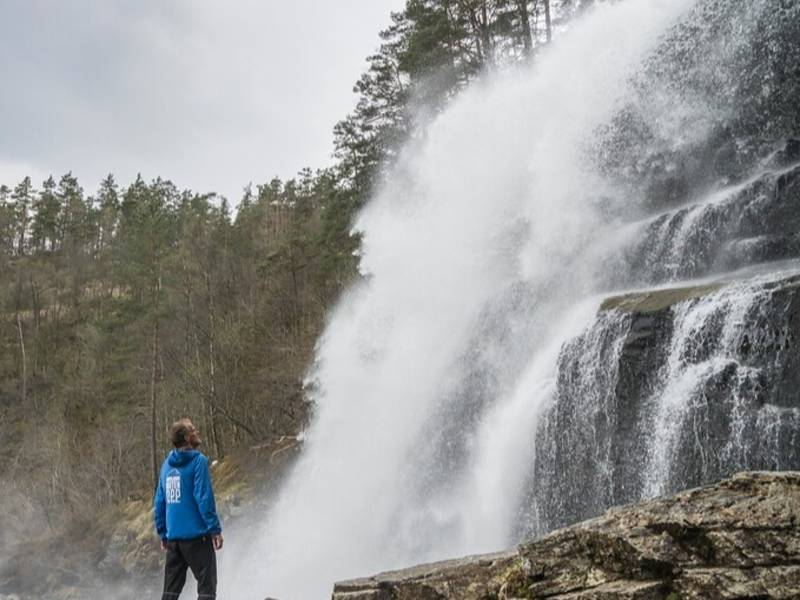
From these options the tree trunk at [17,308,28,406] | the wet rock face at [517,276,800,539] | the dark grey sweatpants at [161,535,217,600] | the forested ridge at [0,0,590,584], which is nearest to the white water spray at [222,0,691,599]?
the wet rock face at [517,276,800,539]

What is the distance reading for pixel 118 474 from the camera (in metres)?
35.2

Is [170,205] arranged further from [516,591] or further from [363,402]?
[516,591]

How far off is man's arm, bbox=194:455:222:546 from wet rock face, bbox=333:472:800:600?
2.06 m

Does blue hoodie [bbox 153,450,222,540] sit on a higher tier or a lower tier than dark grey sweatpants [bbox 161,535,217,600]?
higher

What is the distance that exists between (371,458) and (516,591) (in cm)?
1553

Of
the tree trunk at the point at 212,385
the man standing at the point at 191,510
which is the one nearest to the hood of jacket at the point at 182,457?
the man standing at the point at 191,510

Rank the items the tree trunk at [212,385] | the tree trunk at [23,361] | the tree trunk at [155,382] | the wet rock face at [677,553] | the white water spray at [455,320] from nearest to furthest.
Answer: the wet rock face at [677,553] → the white water spray at [455,320] → the tree trunk at [155,382] → the tree trunk at [212,385] → the tree trunk at [23,361]

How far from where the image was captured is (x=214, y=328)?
3434cm

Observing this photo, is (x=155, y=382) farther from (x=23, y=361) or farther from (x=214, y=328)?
(x=23, y=361)

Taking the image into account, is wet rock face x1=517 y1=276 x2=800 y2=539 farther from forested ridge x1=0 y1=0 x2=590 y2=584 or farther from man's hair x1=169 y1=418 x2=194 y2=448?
forested ridge x1=0 y1=0 x2=590 y2=584

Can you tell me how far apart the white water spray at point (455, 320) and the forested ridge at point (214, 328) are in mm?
4490

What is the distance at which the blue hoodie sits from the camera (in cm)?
569

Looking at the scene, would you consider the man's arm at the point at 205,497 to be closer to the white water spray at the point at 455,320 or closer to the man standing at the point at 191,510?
the man standing at the point at 191,510

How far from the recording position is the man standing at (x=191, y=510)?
569 centimetres
